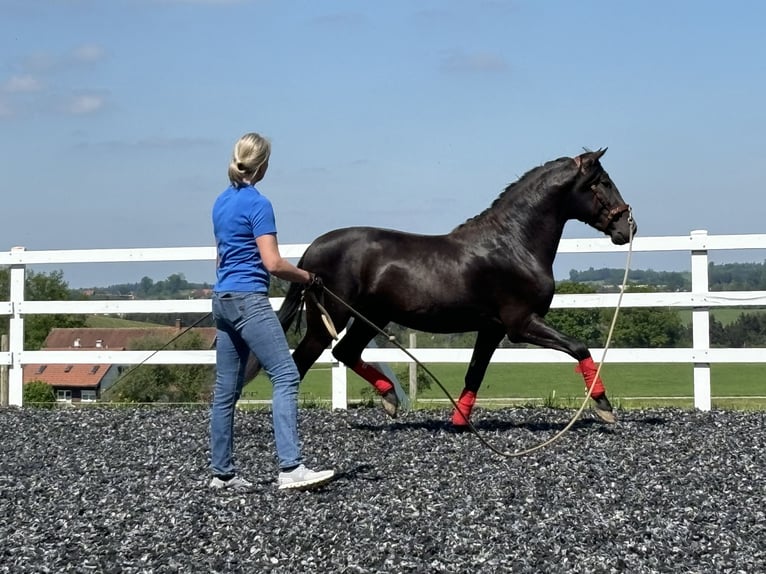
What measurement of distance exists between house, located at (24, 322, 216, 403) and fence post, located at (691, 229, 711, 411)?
19.3 ft

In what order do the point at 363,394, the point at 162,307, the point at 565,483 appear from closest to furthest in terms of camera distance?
the point at 565,483
the point at 162,307
the point at 363,394

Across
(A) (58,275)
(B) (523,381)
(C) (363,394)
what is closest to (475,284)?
(C) (363,394)

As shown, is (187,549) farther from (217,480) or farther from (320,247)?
(320,247)

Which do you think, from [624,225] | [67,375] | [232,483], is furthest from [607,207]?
[67,375]

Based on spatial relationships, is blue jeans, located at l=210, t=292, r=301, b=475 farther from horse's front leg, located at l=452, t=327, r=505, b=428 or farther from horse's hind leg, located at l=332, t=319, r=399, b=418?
horse's front leg, located at l=452, t=327, r=505, b=428

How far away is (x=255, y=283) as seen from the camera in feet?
18.5

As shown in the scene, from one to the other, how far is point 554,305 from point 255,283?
4946 millimetres

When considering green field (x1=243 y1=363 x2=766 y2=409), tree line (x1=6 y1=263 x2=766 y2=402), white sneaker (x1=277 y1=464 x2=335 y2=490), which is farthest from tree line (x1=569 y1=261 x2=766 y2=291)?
white sneaker (x1=277 y1=464 x2=335 y2=490)

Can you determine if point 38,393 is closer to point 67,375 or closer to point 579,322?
point 67,375

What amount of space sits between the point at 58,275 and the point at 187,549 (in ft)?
30.8

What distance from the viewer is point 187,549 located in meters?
4.75

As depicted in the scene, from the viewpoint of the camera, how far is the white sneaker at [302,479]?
5.68 meters

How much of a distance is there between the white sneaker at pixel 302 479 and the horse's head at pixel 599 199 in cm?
356

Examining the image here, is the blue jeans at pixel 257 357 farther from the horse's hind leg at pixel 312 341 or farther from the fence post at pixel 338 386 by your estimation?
the fence post at pixel 338 386
